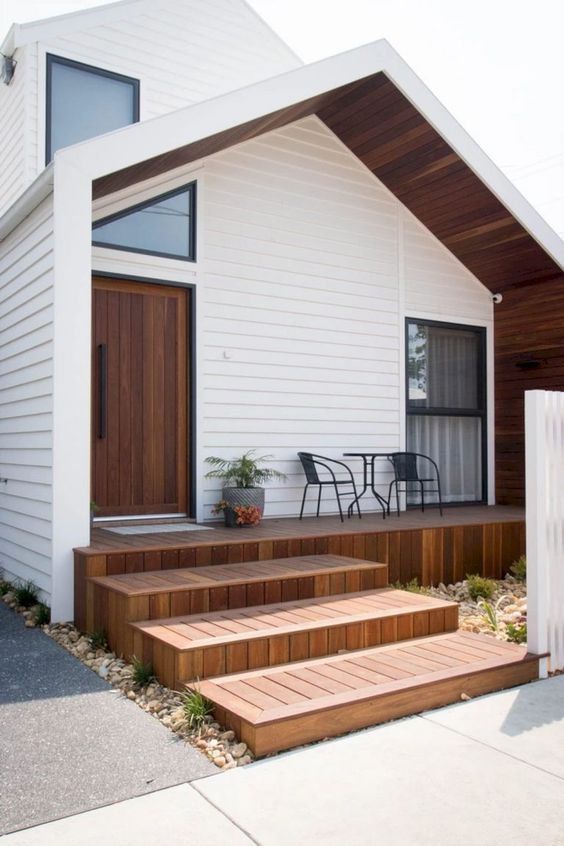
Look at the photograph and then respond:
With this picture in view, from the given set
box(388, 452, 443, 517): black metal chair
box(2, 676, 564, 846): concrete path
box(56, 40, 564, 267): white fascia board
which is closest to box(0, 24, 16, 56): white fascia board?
box(56, 40, 564, 267): white fascia board

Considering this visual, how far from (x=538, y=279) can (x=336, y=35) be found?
7205mm

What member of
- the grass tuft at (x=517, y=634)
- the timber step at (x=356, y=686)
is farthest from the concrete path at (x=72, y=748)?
the grass tuft at (x=517, y=634)

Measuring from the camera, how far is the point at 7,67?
6723mm

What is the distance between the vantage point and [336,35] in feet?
40.4

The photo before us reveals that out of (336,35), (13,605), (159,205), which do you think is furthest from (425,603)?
(336,35)

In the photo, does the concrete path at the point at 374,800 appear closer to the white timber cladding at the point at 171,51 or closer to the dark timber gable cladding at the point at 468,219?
the dark timber gable cladding at the point at 468,219

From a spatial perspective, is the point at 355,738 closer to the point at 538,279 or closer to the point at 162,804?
the point at 162,804

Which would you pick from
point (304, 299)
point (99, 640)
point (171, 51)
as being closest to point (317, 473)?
point (304, 299)

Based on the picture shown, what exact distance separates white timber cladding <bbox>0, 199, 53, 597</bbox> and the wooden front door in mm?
598

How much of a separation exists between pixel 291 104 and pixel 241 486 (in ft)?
9.48

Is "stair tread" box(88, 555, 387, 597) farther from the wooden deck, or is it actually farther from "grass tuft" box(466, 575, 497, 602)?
"grass tuft" box(466, 575, 497, 602)

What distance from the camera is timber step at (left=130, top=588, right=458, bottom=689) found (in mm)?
3229

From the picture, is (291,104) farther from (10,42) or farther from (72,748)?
(72,748)

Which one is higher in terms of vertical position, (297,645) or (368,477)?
(368,477)
